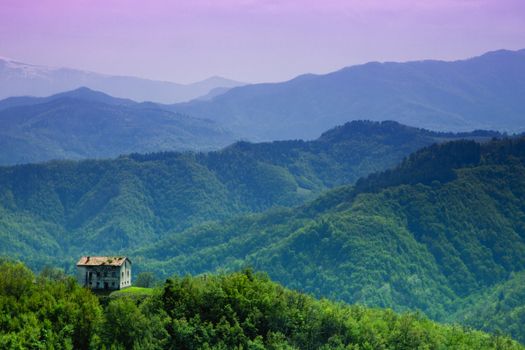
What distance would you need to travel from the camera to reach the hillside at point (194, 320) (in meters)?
115

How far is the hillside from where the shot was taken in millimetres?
115188

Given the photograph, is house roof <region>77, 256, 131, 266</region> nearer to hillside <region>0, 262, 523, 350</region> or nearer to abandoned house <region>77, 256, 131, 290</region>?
abandoned house <region>77, 256, 131, 290</region>

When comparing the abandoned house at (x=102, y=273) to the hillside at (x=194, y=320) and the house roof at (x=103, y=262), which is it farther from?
the hillside at (x=194, y=320)

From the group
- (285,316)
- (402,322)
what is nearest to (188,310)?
(285,316)

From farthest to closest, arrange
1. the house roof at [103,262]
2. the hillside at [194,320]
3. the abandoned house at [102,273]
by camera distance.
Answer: the abandoned house at [102,273], the house roof at [103,262], the hillside at [194,320]

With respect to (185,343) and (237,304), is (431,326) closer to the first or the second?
(237,304)

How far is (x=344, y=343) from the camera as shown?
12769 centimetres

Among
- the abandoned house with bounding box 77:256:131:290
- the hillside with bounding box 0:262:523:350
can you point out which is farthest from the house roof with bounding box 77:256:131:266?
the hillside with bounding box 0:262:523:350

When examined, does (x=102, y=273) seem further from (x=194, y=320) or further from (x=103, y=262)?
(x=194, y=320)

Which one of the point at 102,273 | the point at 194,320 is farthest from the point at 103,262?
the point at 194,320

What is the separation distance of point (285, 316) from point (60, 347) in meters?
34.0

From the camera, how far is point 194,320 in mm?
120438

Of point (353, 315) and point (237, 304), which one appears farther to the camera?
point (353, 315)

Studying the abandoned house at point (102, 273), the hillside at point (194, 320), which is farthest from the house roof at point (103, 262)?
the hillside at point (194, 320)
